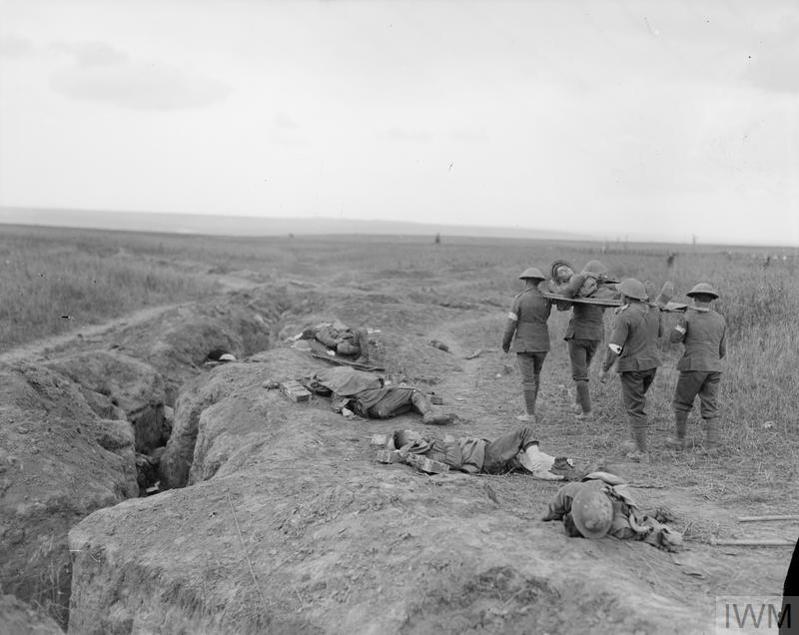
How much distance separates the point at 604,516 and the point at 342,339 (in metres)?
7.70

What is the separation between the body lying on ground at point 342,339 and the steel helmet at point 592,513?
23.1ft

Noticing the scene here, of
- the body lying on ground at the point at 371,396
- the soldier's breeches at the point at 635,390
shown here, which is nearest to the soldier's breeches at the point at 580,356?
the soldier's breeches at the point at 635,390

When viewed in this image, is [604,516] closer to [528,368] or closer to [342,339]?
[528,368]

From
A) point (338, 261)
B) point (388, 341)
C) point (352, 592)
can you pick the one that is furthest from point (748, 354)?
point (338, 261)

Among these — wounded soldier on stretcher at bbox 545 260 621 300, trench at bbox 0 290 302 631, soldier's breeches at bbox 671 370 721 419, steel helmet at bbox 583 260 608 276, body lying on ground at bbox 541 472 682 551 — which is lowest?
trench at bbox 0 290 302 631

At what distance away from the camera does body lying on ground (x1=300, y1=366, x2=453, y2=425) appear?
7.58 metres

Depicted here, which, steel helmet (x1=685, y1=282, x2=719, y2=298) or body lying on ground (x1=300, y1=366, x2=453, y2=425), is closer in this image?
steel helmet (x1=685, y1=282, x2=719, y2=298)

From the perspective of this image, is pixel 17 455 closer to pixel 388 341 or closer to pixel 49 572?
pixel 49 572

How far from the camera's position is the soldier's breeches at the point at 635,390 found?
6.64m

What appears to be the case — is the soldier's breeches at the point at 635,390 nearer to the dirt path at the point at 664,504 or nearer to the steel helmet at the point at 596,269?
the dirt path at the point at 664,504

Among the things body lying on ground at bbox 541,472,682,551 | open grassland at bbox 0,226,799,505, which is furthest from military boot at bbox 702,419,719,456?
body lying on ground at bbox 541,472,682,551

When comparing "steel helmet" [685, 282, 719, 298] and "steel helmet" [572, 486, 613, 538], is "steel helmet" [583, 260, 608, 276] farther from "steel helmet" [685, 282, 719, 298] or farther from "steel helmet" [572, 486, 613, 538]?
"steel helmet" [572, 486, 613, 538]

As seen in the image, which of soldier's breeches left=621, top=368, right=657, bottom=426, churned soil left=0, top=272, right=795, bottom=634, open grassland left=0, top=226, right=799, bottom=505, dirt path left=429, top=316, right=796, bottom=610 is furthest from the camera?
soldier's breeches left=621, top=368, right=657, bottom=426

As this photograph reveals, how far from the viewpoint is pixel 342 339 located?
11.2 meters
